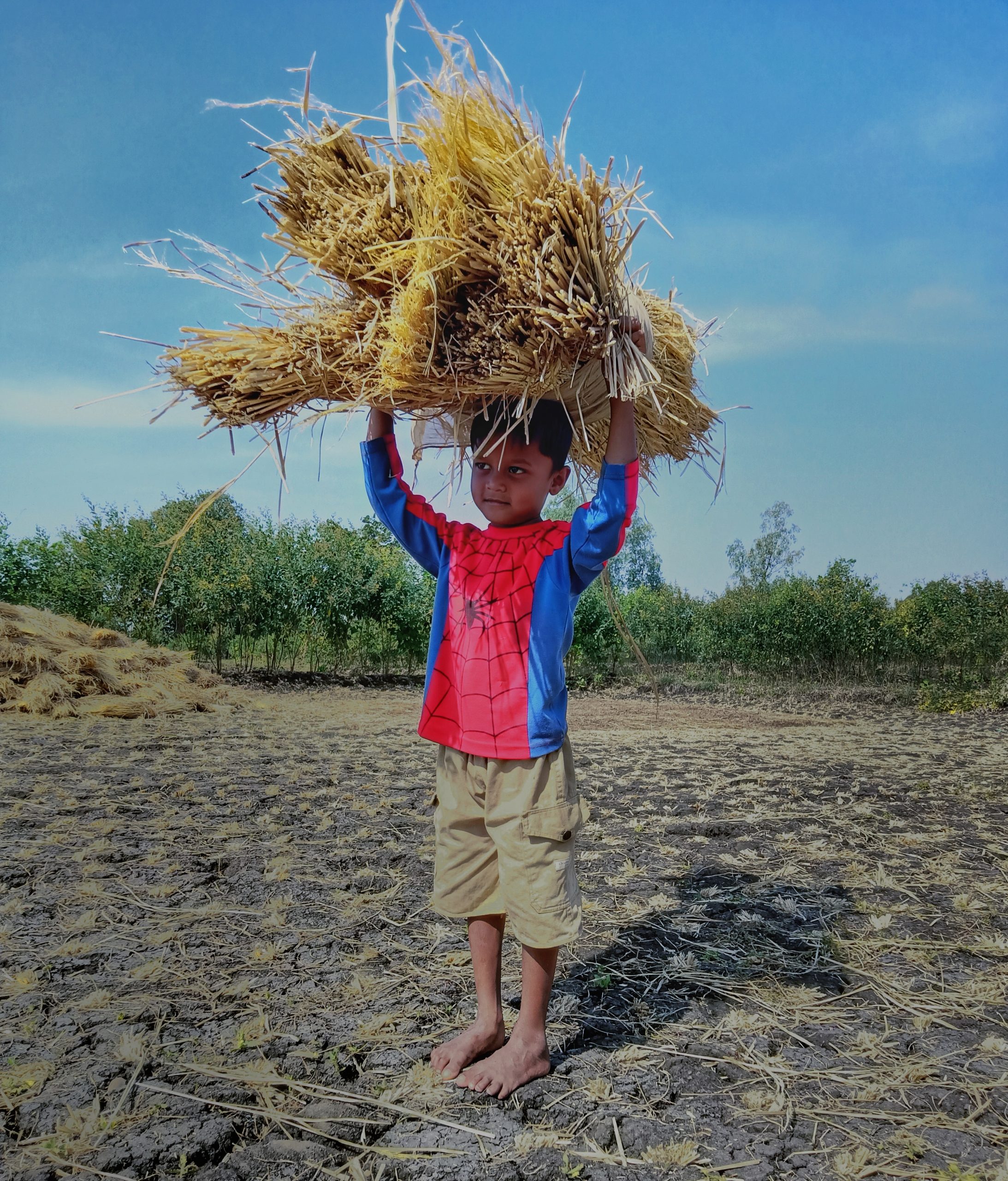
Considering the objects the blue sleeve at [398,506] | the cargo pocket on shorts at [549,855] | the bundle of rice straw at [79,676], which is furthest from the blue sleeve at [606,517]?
the bundle of rice straw at [79,676]

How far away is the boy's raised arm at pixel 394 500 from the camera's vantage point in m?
2.49

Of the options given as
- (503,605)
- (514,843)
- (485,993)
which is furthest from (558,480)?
(485,993)

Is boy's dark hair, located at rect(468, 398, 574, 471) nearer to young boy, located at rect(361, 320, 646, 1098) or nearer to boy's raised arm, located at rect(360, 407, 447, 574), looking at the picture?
young boy, located at rect(361, 320, 646, 1098)

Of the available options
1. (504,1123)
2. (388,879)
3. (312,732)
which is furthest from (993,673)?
(504,1123)

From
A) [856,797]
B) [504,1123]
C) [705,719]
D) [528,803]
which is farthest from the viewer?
[705,719]

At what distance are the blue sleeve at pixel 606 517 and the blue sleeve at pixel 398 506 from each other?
0.51 metres

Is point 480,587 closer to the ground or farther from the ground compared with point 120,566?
closer to the ground

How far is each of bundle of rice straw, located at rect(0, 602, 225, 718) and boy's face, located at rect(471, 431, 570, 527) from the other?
8.06 meters

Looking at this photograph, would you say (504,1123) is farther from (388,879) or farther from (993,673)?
(993,673)

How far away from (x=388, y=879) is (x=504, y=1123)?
1830 millimetres

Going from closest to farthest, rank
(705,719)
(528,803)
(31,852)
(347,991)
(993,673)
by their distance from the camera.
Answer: (528,803)
(347,991)
(31,852)
(705,719)
(993,673)

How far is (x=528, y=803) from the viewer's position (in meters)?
2.18

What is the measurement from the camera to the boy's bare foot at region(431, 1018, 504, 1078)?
219 cm

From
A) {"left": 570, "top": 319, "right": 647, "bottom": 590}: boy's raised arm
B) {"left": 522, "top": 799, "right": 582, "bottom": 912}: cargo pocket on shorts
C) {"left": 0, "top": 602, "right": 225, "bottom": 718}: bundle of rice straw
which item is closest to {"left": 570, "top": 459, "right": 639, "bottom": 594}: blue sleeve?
{"left": 570, "top": 319, "right": 647, "bottom": 590}: boy's raised arm
